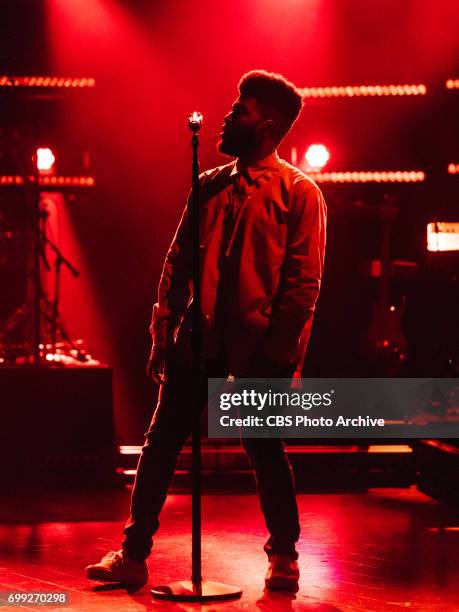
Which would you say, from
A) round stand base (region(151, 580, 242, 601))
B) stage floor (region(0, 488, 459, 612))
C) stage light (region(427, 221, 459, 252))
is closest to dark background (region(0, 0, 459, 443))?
stage light (region(427, 221, 459, 252))

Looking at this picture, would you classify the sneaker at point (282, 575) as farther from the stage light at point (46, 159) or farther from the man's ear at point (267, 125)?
the stage light at point (46, 159)

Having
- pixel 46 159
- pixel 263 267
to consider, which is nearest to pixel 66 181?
pixel 46 159

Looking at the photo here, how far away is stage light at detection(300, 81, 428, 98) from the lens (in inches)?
274

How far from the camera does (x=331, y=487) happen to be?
5.42m

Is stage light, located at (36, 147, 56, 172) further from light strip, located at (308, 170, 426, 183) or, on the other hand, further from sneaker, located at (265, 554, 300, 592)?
sneaker, located at (265, 554, 300, 592)

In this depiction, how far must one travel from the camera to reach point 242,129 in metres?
3.32

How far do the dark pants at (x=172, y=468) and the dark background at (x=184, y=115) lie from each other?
3.30 metres

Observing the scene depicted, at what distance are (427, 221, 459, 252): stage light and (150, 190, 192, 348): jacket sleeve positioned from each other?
269cm

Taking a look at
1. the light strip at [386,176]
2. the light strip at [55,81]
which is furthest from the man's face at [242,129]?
the light strip at [386,176]

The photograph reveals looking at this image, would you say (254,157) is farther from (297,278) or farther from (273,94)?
(297,278)

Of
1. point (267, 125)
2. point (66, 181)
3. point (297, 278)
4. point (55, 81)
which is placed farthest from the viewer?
point (66, 181)

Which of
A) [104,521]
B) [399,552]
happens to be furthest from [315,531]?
[104,521]

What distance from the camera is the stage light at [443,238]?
5.80 m

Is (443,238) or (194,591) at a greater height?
(443,238)
